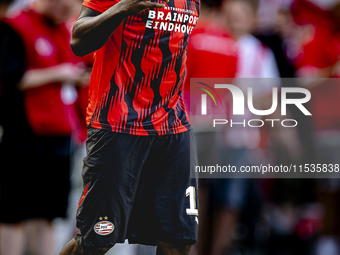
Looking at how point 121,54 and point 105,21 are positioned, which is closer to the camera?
point 105,21

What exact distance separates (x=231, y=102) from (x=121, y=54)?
2.11 m

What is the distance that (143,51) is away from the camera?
8.73ft

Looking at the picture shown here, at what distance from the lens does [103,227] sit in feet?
8.64

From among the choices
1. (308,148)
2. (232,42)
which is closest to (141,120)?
(232,42)

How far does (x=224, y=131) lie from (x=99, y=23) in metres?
2.49

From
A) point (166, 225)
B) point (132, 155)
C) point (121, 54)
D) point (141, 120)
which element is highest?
point (121, 54)

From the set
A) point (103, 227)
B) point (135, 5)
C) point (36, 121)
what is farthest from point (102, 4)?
point (36, 121)

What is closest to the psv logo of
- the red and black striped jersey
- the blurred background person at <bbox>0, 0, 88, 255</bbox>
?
the red and black striped jersey

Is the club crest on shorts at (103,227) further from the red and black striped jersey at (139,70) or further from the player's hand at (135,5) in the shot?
the player's hand at (135,5)

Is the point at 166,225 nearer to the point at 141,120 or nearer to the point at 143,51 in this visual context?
the point at 141,120

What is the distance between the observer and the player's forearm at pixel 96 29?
241 cm

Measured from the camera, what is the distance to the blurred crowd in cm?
385

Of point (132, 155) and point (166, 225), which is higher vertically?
point (132, 155)

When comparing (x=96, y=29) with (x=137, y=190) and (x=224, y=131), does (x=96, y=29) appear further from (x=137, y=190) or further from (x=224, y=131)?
(x=224, y=131)
